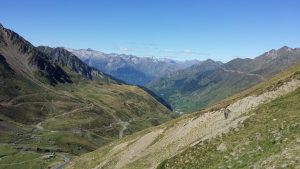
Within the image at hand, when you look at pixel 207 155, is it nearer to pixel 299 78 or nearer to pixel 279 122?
pixel 279 122

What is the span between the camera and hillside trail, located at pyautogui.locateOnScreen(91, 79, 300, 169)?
6475cm

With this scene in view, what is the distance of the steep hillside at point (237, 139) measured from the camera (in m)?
40.8

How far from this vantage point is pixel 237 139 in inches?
1923

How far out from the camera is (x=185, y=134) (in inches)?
2955

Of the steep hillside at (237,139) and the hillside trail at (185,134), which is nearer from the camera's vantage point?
the steep hillside at (237,139)

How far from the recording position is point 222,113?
74562mm

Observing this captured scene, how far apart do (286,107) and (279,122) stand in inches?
226

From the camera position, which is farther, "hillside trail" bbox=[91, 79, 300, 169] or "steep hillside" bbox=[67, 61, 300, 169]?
"hillside trail" bbox=[91, 79, 300, 169]

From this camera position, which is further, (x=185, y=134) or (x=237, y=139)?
(x=185, y=134)

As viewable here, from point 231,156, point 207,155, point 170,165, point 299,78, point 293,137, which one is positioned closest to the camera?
point 293,137

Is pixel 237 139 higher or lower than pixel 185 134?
higher

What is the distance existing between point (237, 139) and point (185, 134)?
87.3ft

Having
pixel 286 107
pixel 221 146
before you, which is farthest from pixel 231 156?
pixel 286 107

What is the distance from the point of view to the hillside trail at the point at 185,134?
64750 mm
